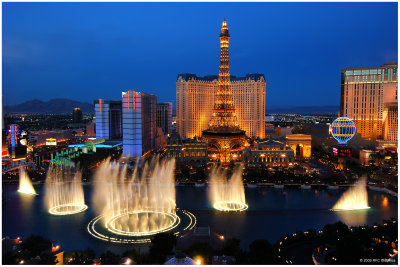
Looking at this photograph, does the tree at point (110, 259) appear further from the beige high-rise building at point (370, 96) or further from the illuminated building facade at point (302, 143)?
the beige high-rise building at point (370, 96)

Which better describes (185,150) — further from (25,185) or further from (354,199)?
(354,199)

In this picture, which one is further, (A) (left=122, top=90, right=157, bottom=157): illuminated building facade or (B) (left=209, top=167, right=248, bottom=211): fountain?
(A) (left=122, top=90, right=157, bottom=157): illuminated building facade

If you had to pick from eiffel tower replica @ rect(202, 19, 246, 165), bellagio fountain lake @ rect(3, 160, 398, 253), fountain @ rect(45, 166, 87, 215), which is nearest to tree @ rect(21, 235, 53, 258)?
bellagio fountain lake @ rect(3, 160, 398, 253)

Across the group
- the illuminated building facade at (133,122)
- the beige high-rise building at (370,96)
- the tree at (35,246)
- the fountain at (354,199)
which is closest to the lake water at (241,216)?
the fountain at (354,199)

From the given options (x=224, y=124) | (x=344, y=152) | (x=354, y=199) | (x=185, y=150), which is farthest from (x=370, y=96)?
(x=354, y=199)

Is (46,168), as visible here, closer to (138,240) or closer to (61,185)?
(61,185)

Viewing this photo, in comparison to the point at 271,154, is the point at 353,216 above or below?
below

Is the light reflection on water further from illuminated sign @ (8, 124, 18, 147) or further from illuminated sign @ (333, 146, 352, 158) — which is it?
illuminated sign @ (8, 124, 18, 147)
